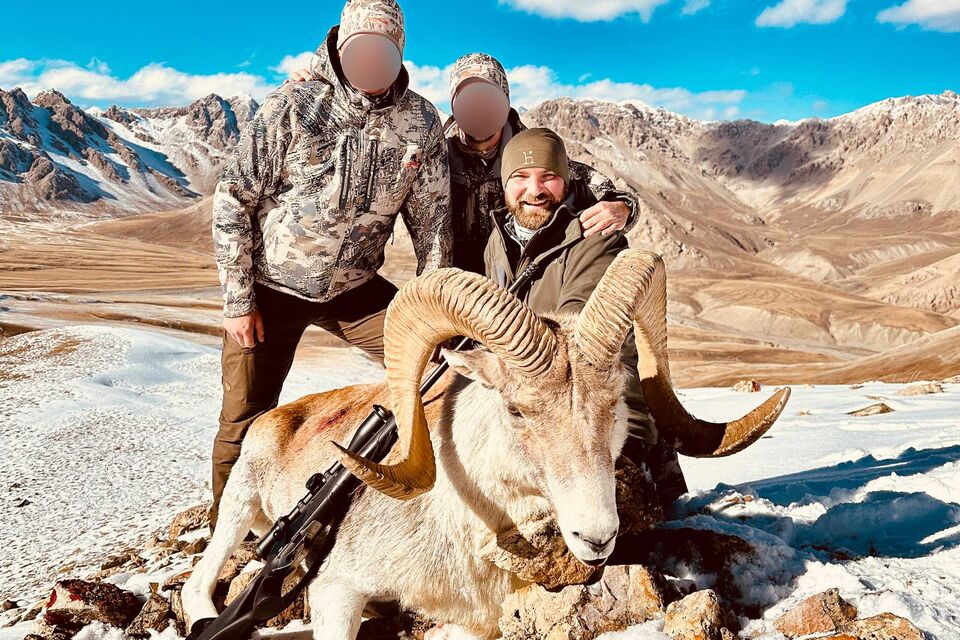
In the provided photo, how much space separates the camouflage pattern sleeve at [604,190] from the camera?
5934mm

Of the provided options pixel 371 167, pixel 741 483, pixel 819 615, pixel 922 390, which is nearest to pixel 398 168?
pixel 371 167

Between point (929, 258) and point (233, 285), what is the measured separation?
183m

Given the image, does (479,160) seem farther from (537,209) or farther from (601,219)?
(601,219)

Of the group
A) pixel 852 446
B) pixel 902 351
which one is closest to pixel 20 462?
pixel 852 446

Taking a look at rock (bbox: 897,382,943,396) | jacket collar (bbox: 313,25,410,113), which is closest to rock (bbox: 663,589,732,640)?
jacket collar (bbox: 313,25,410,113)

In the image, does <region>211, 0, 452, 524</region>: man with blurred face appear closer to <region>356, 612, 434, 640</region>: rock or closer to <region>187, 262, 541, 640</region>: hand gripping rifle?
<region>187, 262, 541, 640</region>: hand gripping rifle

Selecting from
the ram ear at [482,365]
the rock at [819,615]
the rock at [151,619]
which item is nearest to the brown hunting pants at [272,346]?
the rock at [151,619]

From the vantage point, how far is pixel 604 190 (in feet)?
20.5

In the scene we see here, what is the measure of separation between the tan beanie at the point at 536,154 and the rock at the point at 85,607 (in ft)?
16.2

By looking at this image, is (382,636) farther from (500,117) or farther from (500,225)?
(500,117)

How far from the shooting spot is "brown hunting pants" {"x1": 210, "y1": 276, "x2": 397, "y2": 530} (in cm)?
666

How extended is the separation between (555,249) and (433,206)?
165 centimetres

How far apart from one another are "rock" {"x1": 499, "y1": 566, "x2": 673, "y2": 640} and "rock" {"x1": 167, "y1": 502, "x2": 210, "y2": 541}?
187 inches

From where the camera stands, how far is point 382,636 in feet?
17.0
